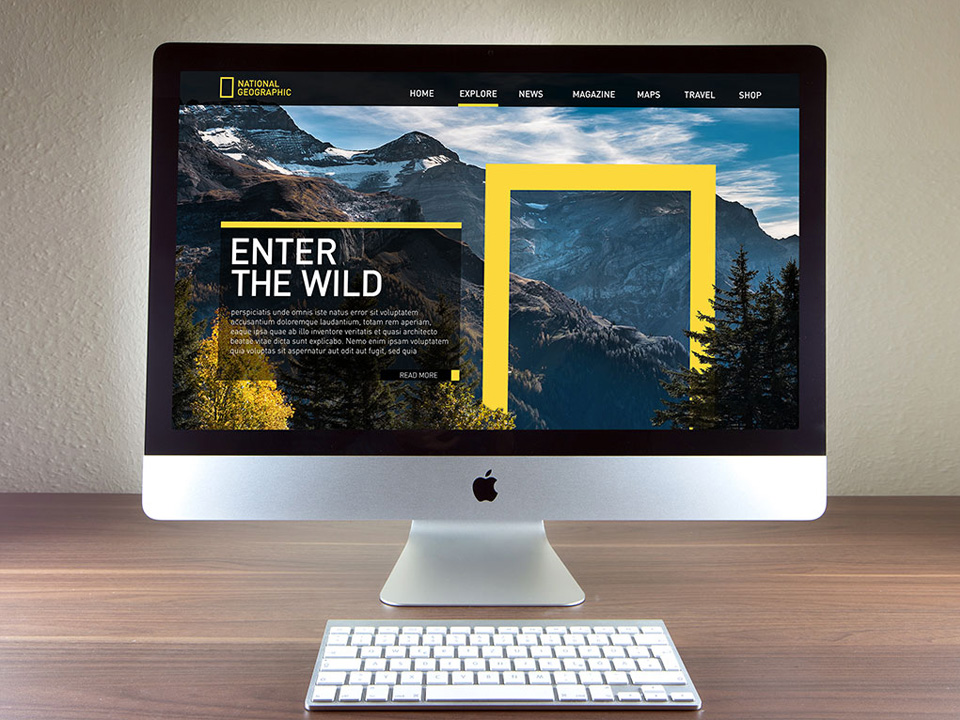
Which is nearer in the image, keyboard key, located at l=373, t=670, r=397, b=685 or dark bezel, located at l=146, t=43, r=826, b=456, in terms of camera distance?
keyboard key, located at l=373, t=670, r=397, b=685

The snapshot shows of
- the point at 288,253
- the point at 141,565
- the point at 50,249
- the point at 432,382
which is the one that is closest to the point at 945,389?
the point at 432,382

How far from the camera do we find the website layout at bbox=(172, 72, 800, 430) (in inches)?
31.0

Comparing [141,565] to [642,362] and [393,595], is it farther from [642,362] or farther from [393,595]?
[642,362]

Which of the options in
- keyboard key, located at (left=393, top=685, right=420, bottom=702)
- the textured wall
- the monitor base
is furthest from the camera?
the textured wall

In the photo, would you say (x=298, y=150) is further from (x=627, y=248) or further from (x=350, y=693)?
(x=350, y=693)

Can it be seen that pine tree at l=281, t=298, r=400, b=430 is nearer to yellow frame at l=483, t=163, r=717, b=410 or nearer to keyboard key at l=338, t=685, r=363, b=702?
yellow frame at l=483, t=163, r=717, b=410

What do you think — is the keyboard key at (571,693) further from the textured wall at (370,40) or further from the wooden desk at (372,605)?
the textured wall at (370,40)

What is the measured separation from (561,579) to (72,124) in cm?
108

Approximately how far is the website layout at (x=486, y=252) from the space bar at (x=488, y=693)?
30 cm

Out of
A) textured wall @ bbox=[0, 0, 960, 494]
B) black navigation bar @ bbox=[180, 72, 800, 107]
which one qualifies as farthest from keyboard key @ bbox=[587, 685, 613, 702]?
textured wall @ bbox=[0, 0, 960, 494]

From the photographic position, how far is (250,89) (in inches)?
31.6

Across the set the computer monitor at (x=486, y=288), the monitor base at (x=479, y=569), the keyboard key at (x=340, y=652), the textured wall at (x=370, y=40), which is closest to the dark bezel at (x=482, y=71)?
the computer monitor at (x=486, y=288)

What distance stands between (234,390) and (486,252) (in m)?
0.31

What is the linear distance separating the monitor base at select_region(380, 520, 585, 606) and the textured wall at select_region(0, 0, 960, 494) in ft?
2.20
